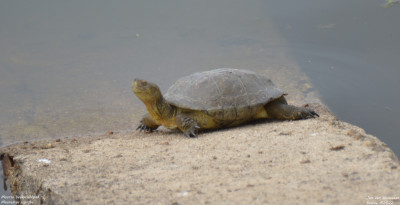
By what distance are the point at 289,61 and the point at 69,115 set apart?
5.19 metres

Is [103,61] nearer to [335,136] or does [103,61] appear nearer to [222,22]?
[222,22]

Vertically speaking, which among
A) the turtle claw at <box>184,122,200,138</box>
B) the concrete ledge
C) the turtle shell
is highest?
the turtle shell

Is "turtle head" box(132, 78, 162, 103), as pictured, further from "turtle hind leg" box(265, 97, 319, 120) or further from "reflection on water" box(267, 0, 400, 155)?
"reflection on water" box(267, 0, 400, 155)

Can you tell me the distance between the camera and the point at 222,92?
4.92m

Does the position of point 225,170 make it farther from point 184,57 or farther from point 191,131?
point 184,57

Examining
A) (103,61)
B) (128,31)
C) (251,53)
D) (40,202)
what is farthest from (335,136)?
(128,31)

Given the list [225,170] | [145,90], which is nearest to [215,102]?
[145,90]

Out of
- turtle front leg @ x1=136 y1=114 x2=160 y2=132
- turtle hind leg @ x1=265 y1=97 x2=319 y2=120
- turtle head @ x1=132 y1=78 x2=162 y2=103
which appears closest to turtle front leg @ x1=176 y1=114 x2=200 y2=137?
turtle head @ x1=132 y1=78 x2=162 y2=103

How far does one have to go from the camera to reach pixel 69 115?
750 cm

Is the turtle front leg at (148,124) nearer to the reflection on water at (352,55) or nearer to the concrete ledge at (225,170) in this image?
the concrete ledge at (225,170)

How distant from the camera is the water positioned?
7184 millimetres

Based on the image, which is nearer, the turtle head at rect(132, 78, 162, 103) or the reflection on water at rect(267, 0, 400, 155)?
the turtle head at rect(132, 78, 162, 103)

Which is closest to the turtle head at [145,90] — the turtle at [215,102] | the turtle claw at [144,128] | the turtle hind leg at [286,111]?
the turtle at [215,102]

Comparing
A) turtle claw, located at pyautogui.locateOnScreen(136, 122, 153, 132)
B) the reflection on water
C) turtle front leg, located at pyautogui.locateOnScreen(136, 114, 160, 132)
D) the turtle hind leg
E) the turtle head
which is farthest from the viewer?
the reflection on water
